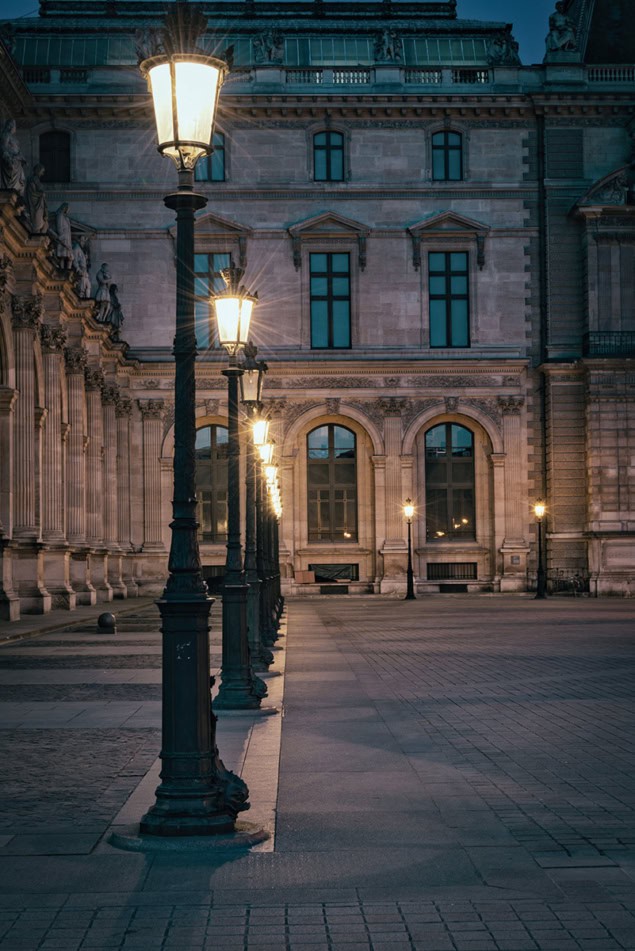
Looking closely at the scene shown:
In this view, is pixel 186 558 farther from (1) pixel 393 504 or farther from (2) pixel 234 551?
(1) pixel 393 504

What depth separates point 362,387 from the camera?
6012 centimetres

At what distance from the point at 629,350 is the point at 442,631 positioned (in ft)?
97.6

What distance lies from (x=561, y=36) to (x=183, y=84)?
180 feet

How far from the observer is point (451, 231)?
6056 cm

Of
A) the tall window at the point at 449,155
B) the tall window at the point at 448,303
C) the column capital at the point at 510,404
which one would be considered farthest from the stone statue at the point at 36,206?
the column capital at the point at 510,404

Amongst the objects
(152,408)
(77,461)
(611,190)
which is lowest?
(77,461)

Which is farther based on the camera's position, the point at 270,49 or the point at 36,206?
the point at 270,49

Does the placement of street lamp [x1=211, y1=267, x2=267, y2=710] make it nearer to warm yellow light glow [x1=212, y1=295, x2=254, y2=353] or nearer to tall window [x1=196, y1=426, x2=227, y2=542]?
warm yellow light glow [x1=212, y1=295, x2=254, y2=353]

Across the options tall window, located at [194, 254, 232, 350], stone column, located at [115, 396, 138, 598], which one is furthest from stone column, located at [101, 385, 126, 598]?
tall window, located at [194, 254, 232, 350]

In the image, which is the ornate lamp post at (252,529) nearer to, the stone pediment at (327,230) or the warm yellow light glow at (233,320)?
the warm yellow light glow at (233,320)

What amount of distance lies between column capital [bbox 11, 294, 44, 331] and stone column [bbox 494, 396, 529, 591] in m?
24.9

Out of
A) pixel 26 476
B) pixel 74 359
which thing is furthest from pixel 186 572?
pixel 74 359

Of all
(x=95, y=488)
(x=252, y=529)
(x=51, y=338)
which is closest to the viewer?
(x=252, y=529)

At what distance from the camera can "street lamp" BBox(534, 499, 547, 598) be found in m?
55.7
